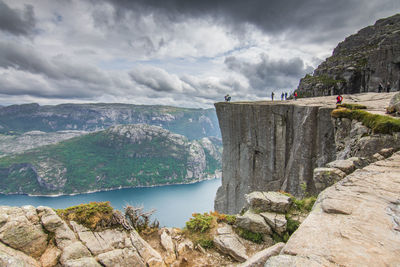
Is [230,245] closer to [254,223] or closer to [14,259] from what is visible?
[254,223]

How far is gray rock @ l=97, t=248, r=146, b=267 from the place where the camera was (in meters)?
7.47

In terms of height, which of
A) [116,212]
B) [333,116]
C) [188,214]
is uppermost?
[333,116]

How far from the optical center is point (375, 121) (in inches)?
520

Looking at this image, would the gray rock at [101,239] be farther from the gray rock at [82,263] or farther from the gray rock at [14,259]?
the gray rock at [14,259]

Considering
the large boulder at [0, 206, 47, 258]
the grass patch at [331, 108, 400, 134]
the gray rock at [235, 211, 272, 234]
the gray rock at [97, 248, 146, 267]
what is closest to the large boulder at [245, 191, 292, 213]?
the gray rock at [235, 211, 272, 234]

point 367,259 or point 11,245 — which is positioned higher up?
point 367,259

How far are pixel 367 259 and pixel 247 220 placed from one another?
6116 millimetres

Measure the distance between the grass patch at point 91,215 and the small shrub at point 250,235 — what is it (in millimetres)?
6206

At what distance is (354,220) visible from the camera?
573 cm

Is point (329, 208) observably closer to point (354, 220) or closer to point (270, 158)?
point (354, 220)

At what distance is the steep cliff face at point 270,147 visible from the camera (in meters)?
21.9

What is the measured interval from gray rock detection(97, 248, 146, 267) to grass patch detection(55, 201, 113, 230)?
4.84 feet

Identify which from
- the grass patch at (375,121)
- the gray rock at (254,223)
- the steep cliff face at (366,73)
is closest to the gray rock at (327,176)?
the gray rock at (254,223)

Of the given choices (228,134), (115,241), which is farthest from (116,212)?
(228,134)
